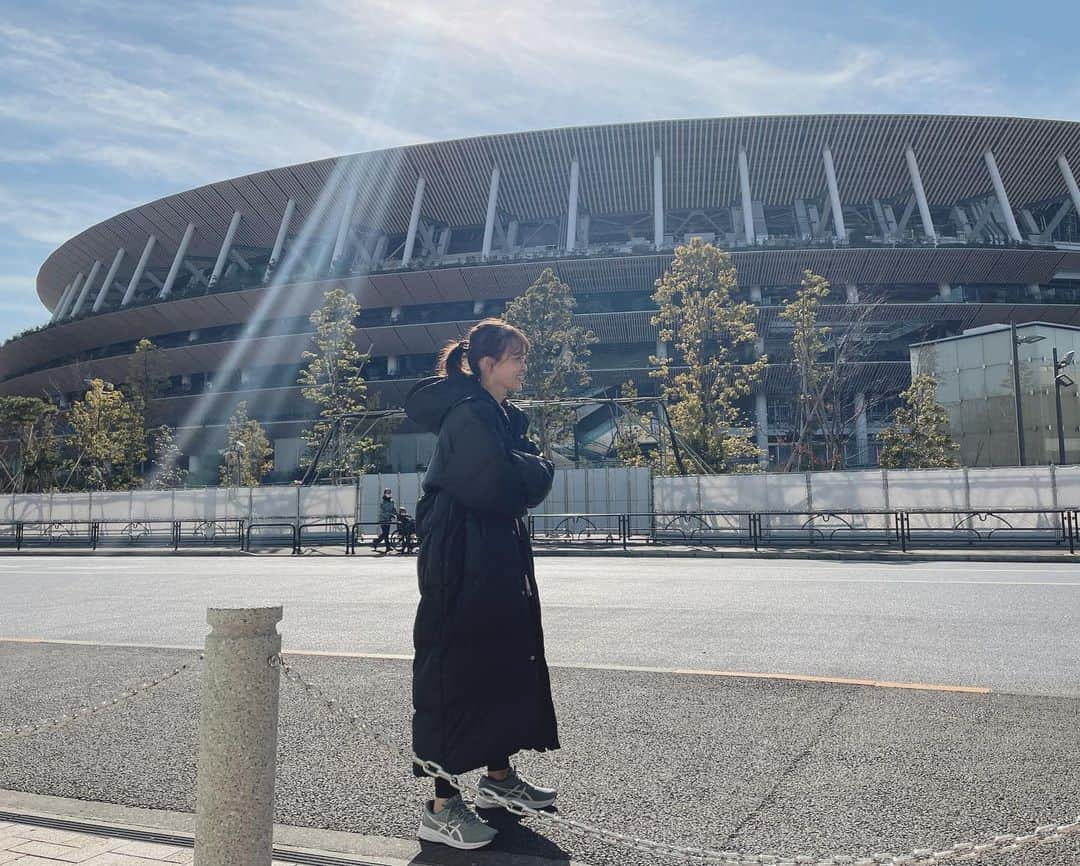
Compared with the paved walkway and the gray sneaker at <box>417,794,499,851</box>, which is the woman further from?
the paved walkway

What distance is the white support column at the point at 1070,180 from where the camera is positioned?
51844 millimetres

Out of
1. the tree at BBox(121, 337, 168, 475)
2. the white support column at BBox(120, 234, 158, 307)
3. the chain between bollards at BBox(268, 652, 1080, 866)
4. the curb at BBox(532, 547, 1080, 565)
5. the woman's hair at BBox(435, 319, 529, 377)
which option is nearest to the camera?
the chain between bollards at BBox(268, 652, 1080, 866)

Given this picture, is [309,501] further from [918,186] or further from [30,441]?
[918,186]

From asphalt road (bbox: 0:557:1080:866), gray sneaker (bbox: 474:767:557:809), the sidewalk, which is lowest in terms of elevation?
the sidewalk

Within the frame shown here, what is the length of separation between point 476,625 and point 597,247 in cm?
5043

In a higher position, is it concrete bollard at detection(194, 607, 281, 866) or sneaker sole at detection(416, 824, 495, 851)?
concrete bollard at detection(194, 607, 281, 866)

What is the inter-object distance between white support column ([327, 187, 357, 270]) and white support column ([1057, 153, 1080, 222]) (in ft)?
148

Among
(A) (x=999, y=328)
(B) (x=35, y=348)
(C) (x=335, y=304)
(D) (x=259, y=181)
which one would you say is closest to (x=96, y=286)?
(B) (x=35, y=348)

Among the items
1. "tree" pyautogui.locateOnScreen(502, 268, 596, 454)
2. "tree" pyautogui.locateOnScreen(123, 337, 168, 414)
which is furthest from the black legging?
"tree" pyautogui.locateOnScreen(123, 337, 168, 414)

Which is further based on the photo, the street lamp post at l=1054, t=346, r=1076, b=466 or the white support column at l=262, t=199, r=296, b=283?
the white support column at l=262, t=199, r=296, b=283

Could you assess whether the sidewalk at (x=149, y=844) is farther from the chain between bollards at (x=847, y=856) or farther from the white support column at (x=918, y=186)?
the white support column at (x=918, y=186)

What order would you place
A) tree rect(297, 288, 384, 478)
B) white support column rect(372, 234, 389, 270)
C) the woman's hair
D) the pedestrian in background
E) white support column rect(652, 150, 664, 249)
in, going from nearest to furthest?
the woman's hair < the pedestrian in background < tree rect(297, 288, 384, 478) < white support column rect(652, 150, 664, 249) < white support column rect(372, 234, 389, 270)

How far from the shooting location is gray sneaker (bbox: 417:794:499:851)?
294cm

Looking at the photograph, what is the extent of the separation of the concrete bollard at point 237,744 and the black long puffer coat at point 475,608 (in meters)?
0.70
